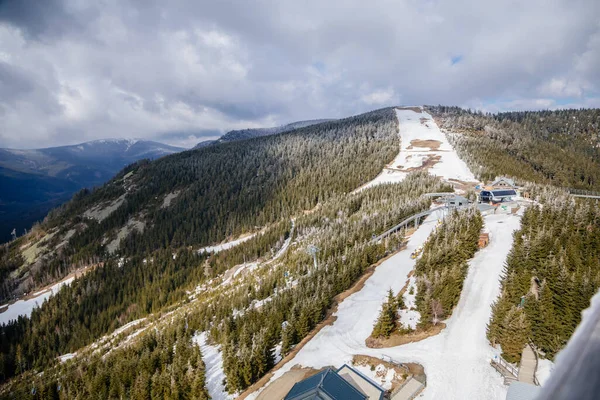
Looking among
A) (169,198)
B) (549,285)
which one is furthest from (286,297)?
(169,198)

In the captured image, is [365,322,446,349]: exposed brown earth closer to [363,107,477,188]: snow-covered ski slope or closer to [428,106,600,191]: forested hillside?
[428,106,600,191]: forested hillside

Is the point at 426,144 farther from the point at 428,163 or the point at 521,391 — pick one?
the point at 521,391

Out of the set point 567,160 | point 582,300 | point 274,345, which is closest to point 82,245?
point 274,345

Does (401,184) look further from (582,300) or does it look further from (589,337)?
(589,337)

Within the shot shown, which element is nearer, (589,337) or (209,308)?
(589,337)

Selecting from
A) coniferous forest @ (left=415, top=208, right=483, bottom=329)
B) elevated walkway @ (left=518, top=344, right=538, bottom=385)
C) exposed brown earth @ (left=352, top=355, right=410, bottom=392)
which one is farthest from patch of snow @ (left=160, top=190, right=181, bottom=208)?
elevated walkway @ (left=518, top=344, right=538, bottom=385)

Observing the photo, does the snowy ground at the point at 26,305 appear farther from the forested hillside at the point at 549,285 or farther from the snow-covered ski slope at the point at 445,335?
the forested hillside at the point at 549,285

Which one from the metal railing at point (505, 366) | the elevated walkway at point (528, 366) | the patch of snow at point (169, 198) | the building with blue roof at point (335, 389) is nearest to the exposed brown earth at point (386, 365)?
the building with blue roof at point (335, 389)

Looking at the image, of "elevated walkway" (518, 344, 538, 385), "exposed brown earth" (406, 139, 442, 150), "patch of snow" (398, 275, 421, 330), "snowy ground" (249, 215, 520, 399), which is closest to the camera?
"elevated walkway" (518, 344, 538, 385)
